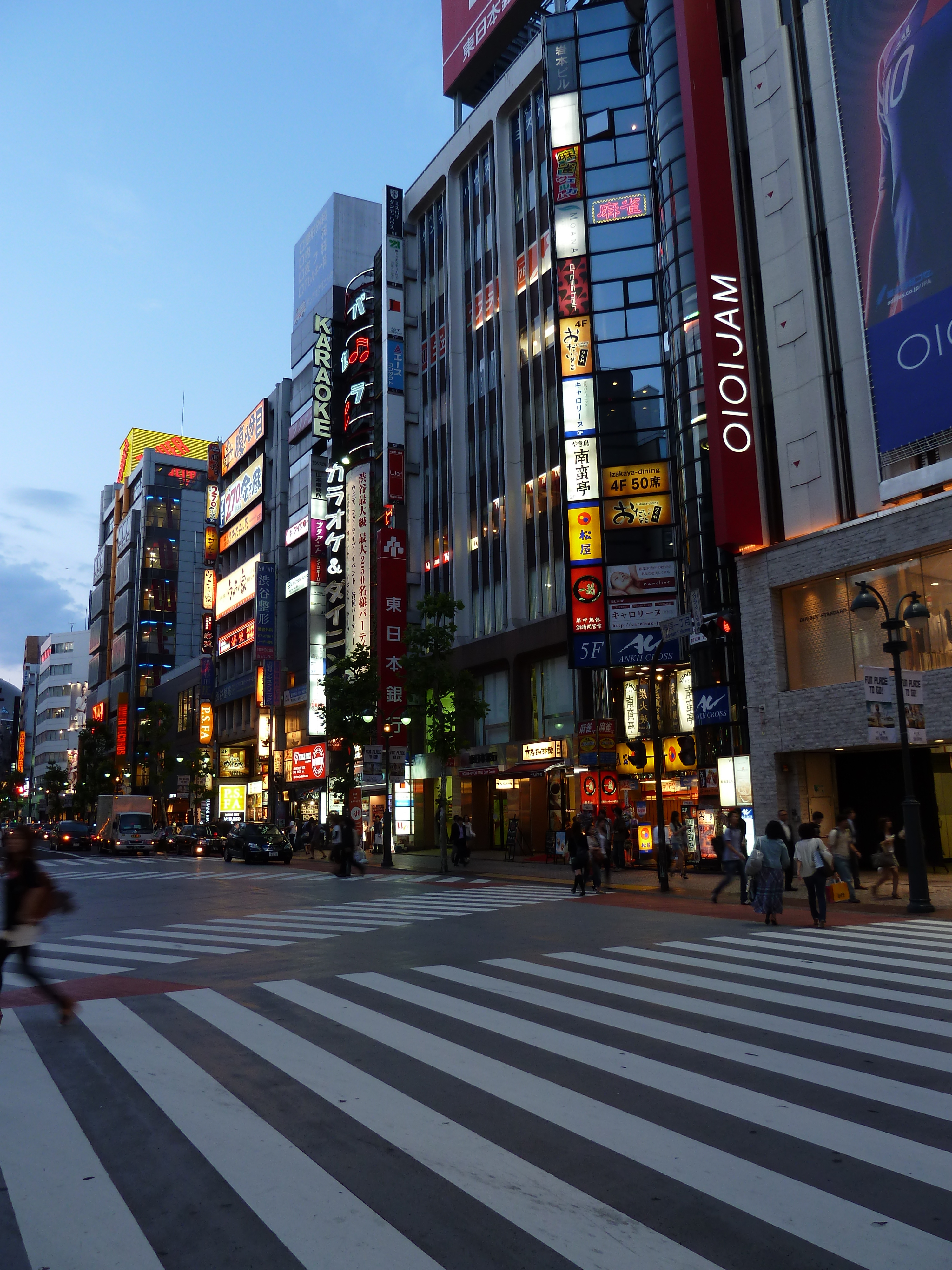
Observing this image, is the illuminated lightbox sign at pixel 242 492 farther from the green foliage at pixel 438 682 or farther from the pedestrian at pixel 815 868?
the pedestrian at pixel 815 868

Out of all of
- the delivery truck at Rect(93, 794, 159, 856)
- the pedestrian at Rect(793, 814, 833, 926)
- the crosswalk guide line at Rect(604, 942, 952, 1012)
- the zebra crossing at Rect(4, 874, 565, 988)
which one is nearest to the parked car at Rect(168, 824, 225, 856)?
the delivery truck at Rect(93, 794, 159, 856)

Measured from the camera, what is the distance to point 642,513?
3625 cm

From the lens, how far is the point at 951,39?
23.0 m

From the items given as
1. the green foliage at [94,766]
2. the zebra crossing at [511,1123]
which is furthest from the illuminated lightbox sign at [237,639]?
the zebra crossing at [511,1123]

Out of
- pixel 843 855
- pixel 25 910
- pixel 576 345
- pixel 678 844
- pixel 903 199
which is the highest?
pixel 576 345

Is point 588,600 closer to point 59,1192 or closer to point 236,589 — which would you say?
point 59,1192

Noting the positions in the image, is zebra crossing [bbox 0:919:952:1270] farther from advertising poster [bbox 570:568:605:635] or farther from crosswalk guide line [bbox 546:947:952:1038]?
advertising poster [bbox 570:568:605:635]

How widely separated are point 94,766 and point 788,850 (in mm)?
99753

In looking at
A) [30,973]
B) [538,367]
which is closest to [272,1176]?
[30,973]

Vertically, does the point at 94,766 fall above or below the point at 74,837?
above

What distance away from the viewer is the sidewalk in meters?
19.2

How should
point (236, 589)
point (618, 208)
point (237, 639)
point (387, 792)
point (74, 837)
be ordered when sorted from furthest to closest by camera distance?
1. point (236, 589)
2. point (237, 639)
3. point (74, 837)
4. point (387, 792)
5. point (618, 208)

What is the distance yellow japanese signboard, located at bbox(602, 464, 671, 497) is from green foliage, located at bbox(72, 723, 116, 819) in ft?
246

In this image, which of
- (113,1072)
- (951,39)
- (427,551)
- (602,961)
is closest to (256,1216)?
(113,1072)
